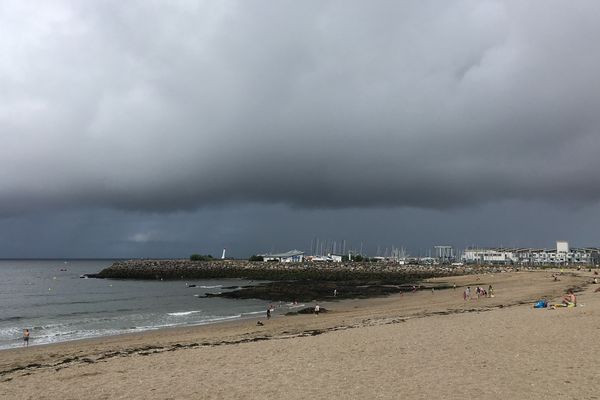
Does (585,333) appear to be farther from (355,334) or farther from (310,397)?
(310,397)

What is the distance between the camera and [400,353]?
51.4ft

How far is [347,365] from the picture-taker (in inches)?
560

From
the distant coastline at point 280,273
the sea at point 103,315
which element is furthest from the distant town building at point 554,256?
the sea at point 103,315

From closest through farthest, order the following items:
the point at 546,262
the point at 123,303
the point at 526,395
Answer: the point at 526,395, the point at 123,303, the point at 546,262

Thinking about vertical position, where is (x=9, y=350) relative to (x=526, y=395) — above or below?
below

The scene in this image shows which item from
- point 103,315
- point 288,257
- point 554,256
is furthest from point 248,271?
point 554,256

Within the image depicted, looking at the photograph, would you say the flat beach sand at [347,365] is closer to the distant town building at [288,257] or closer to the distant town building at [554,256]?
the distant town building at [288,257]

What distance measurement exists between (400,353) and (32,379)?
12899 mm

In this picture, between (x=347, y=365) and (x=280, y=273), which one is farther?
(x=280, y=273)

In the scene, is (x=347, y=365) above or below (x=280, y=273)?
above

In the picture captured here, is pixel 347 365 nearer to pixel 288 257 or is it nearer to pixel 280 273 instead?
pixel 280 273

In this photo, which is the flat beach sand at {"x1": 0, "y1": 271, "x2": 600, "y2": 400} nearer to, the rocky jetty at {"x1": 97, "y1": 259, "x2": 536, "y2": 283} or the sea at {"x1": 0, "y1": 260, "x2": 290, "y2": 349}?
the sea at {"x1": 0, "y1": 260, "x2": 290, "y2": 349}

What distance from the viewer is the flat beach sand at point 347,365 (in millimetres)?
11406

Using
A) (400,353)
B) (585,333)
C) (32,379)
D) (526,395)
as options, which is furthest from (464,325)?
(32,379)
